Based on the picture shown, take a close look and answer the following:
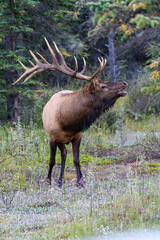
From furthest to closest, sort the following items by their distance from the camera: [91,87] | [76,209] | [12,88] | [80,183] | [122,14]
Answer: [12,88], [80,183], [91,87], [122,14], [76,209]

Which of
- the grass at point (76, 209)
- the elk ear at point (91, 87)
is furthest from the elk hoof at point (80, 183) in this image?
the elk ear at point (91, 87)

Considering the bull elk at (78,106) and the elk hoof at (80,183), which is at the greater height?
the bull elk at (78,106)

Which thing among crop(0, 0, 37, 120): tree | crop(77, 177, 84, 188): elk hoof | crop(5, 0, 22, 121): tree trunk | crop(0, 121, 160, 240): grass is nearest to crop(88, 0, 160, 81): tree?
crop(0, 121, 160, 240): grass

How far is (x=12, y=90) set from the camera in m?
9.65


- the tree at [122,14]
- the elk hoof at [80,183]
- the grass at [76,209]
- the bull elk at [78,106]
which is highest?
the tree at [122,14]

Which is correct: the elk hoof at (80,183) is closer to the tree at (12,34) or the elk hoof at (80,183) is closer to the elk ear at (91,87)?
the elk ear at (91,87)

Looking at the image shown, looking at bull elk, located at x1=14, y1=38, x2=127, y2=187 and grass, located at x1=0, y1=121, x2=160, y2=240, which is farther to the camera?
bull elk, located at x1=14, y1=38, x2=127, y2=187

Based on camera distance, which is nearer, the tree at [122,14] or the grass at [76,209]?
the grass at [76,209]

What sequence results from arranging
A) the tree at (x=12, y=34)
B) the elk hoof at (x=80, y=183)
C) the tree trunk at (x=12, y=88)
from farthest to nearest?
the tree trunk at (x=12, y=88) < the tree at (x=12, y=34) < the elk hoof at (x=80, y=183)

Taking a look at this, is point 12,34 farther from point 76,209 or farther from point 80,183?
point 76,209

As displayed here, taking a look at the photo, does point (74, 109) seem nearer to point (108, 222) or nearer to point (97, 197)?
point (97, 197)

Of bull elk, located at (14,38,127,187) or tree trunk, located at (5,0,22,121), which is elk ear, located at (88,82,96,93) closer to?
bull elk, located at (14,38,127,187)

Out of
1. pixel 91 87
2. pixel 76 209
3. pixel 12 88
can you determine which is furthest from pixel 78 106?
pixel 12 88

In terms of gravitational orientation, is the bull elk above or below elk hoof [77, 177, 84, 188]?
above
